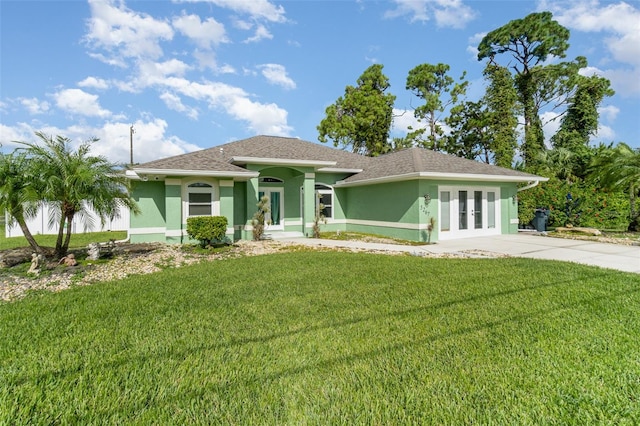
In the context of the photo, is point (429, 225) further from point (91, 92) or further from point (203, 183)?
point (91, 92)

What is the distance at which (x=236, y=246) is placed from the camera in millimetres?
12219

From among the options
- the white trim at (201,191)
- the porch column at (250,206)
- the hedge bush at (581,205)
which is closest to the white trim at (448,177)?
the hedge bush at (581,205)

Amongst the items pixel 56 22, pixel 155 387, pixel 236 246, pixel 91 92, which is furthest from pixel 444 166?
pixel 91 92

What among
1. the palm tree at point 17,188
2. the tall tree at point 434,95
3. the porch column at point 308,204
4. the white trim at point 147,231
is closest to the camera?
the palm tree at point 17,188

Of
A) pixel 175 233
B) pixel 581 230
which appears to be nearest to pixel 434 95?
pixel 581 230

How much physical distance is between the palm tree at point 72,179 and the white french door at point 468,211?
12.5m

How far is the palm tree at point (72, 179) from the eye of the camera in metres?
8.29

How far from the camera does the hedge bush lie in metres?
16.2

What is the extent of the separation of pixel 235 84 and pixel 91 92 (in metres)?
7.13

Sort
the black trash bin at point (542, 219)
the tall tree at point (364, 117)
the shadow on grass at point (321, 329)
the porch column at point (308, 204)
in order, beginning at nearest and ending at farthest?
the shadow on grass at point (321, 329) < the porch column at point (308, 204) < the black trash bin at point (542, 219) < the tall tree at point (364, 117)

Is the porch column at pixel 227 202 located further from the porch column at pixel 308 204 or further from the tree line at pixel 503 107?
the tree line at pixel 503 107

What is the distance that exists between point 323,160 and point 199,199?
6.20m

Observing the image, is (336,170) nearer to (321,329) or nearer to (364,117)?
(321,329)

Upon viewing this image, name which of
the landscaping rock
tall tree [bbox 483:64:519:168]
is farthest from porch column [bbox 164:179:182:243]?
tall tree [bbox 483:64:519:168]
